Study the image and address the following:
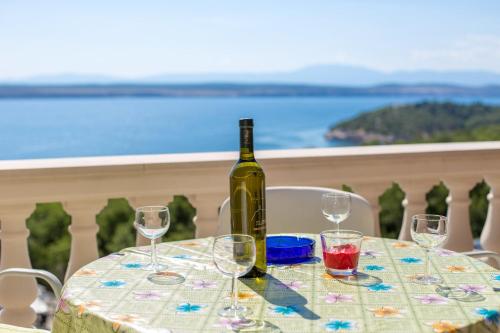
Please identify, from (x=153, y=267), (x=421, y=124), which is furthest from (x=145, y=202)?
(x=421, y=124)

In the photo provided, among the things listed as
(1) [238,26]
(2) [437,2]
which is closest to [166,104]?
(1) [238,26]

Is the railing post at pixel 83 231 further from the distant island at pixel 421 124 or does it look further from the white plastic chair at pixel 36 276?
the distant island at pixel 421 124

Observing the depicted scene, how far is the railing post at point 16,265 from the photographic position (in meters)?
2.44

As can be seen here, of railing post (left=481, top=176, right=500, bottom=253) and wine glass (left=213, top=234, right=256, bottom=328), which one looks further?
railing post (left=481, top=176, right=500, bottom=253)

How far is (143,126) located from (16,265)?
3119 cm

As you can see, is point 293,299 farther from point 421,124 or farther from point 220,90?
point 220,90

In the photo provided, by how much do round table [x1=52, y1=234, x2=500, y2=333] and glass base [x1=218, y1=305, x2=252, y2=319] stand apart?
16 mm

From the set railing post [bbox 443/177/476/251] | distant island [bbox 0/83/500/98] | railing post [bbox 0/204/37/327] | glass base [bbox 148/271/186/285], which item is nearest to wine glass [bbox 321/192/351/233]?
glass base [bbox 148/271/186/285]

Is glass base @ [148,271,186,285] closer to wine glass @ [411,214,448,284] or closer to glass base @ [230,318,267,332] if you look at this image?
glass base @ [230,318,267,332]

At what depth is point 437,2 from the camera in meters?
38.6

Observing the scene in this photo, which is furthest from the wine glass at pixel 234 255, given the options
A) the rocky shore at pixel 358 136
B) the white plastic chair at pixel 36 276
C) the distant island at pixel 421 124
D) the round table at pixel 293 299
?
the rocky shore at pixel 358 136

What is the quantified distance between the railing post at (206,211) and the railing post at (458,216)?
3.49 feet

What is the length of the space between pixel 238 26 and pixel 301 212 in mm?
35844

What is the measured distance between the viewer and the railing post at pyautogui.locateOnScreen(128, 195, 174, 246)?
2.56 meters
